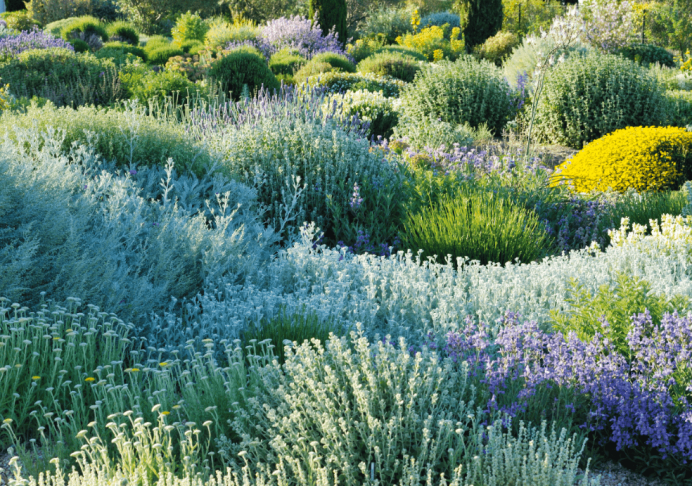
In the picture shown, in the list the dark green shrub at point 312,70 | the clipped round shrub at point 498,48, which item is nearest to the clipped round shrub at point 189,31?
the dark green shrub at point 312,70

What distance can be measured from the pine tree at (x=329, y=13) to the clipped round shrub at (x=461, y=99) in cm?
1199

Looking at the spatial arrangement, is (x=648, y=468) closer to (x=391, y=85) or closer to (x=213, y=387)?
(x=213, y=387)

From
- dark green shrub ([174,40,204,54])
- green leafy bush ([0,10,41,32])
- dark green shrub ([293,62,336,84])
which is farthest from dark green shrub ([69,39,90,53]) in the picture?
dark green shrub ([293,62,336,84])

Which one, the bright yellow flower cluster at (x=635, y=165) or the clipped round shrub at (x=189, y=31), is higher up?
the clipped round shrub at (x=189, y=31)

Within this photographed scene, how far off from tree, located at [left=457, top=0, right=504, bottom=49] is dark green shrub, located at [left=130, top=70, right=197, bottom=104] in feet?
44.9

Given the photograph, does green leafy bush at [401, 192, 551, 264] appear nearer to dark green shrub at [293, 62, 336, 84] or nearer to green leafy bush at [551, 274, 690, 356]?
green leafy bush at [551, 274, 690, 356]

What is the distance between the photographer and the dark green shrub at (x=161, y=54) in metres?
18.7

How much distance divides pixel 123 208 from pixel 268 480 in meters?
2.45

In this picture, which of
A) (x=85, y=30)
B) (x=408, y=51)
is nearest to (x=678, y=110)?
(x=408, y=51)

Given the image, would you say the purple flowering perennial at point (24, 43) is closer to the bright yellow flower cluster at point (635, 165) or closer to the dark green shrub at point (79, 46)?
the dark green shrub at point (79, 46)

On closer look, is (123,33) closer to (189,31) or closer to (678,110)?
(189,31)

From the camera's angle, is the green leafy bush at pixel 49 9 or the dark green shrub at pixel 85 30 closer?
the dark green shrub at pixel 85 30

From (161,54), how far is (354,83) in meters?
8.36

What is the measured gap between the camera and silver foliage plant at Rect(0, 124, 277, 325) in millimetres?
3553
